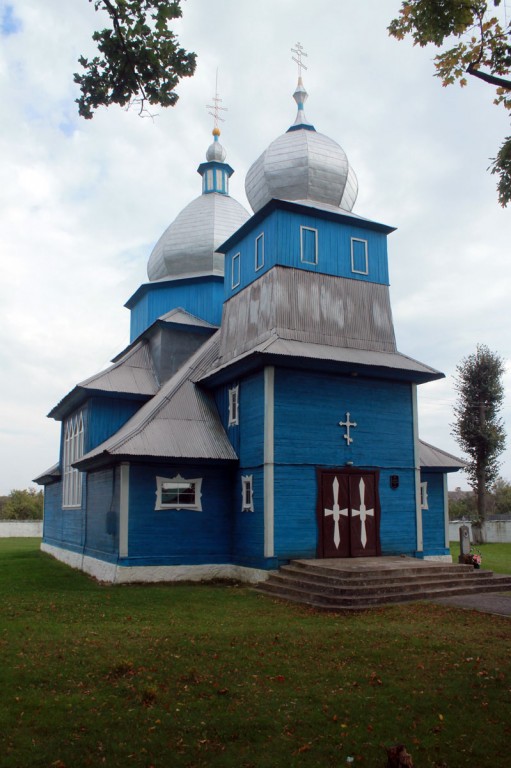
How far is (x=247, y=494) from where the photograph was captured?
17.2m

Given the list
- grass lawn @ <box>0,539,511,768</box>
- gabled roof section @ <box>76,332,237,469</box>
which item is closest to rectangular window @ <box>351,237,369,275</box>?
gabled roof section @ <box>76,332,237,469</box>

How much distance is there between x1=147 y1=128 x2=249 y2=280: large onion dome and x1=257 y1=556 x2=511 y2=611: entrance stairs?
13937mm

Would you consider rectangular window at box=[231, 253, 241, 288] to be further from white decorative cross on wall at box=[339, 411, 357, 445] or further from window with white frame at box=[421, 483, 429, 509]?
window with white frame at box=[421, 483, 429, 509]

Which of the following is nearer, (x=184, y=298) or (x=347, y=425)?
(x=347, y=425)

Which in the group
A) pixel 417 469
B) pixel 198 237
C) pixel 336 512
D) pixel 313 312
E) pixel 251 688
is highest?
pixel 198 237

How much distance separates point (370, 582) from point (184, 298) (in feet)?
50.6

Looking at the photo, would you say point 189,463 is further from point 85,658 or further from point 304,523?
point 85,658

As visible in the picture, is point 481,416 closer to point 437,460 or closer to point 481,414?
point 481,414

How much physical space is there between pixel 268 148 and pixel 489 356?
1833 cm

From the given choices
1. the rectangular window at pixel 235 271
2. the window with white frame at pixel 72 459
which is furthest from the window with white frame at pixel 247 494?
the window with white frame at pixel 72 459

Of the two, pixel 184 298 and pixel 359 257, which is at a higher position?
pixel 184 298

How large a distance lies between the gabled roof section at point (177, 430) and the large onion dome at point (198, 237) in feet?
22.7

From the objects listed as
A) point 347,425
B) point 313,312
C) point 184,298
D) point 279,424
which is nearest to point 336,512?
point 347,425

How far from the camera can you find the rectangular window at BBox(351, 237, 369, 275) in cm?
1938
